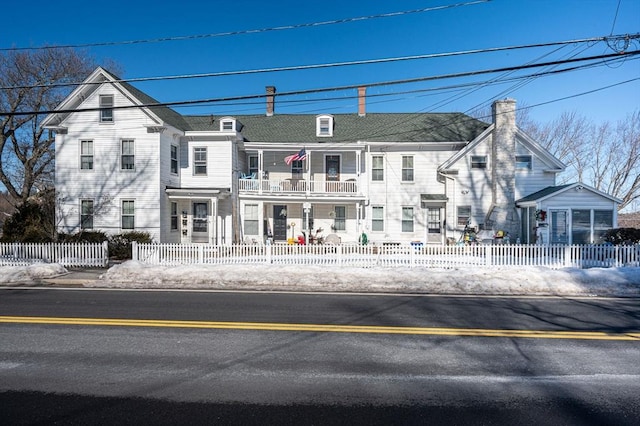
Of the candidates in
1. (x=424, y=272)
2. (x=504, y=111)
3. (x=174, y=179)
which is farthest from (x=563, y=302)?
(x=174, y=179)

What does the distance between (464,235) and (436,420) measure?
2052cm

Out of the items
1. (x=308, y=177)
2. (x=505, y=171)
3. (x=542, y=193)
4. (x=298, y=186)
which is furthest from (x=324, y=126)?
(x=542, y=193)

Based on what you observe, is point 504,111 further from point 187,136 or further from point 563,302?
point 187,136

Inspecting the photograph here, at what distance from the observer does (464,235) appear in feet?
76.5

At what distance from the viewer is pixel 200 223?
24.9 metres

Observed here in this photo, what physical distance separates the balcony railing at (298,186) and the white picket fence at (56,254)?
32.3 feet

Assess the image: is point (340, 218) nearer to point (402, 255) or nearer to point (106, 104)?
point (402, 255)

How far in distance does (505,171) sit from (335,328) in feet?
61.1

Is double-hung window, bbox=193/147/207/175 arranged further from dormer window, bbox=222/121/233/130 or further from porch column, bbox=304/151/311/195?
porch column, bbox=304/151/311/195

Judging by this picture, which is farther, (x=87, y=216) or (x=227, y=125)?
(x=227, y=125)

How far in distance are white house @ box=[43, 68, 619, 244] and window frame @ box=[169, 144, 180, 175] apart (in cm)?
16

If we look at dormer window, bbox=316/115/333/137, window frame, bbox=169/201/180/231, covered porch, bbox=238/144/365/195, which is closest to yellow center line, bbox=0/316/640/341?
window frame, bbox=169/201/180/231

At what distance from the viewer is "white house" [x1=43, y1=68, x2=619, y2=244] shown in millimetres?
22000

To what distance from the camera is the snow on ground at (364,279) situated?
463 inches
